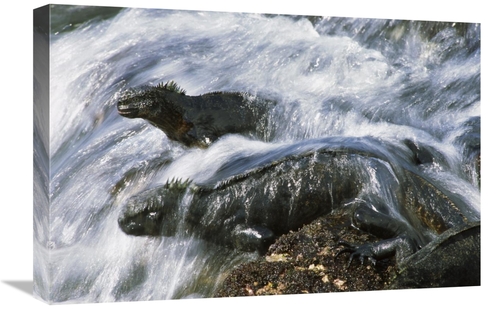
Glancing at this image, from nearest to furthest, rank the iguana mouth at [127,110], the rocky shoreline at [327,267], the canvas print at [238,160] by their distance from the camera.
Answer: the canvas print at [238,160], the iguana mouth at [127,110], the rocky shoreline at [327,267]

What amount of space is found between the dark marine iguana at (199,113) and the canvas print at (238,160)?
0.02m

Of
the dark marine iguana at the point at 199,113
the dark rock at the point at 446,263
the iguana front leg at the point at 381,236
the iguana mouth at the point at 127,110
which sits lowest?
the dark rock at the point at 446,263

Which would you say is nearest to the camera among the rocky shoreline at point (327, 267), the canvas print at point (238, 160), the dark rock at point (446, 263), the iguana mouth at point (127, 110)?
the canvas print at point (238, 160)

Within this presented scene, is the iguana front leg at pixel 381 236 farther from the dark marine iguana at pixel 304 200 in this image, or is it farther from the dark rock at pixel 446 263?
the dark rock at pixel 446 263

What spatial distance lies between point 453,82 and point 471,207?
1.59 m

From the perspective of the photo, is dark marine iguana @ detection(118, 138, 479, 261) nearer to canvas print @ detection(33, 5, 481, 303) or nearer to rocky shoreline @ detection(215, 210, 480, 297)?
canvas print @ detection(33, 5, 481, 303)

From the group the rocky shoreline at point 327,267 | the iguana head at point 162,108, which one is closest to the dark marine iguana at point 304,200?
the rocky shoreline at point 327,267

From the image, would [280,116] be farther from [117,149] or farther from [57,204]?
[57,204]

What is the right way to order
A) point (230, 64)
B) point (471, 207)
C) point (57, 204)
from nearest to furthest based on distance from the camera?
point (57, 204), point (230, 64), point (471, 207)

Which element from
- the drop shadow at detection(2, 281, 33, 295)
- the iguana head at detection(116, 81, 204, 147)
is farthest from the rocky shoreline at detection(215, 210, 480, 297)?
the drop shadow at detection(2, 281, 33, 295)

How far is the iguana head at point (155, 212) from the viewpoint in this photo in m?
10.1

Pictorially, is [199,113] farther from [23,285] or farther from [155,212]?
[23,285]

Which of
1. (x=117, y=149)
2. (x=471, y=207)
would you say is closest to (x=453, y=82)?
(x=471, y=207)

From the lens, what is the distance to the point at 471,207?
11297 mm
